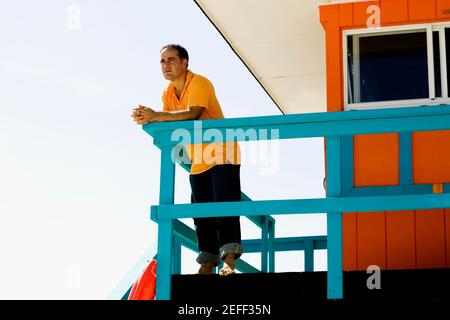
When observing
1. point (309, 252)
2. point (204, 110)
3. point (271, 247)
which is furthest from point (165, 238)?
point (309, 252)

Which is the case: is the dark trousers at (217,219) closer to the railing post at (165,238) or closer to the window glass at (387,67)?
the railing post at (165,238)

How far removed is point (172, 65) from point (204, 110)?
48 centimetres

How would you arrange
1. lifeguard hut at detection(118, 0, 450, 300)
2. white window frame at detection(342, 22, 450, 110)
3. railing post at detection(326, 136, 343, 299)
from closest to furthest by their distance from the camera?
railing post at detection(326, 136, 343, 299) → lifeguard hut at detection(118, 0, 450, 300) → white window frame at detection(342, 22, 450, 110)

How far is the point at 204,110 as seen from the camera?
22.4 feet

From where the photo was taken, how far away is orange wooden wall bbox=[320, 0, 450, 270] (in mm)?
7988

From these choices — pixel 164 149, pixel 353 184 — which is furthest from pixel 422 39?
pixel 164 149

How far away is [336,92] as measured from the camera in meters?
8.62

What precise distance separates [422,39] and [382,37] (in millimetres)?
360

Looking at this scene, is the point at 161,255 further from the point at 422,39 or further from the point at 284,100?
the point at 284,100

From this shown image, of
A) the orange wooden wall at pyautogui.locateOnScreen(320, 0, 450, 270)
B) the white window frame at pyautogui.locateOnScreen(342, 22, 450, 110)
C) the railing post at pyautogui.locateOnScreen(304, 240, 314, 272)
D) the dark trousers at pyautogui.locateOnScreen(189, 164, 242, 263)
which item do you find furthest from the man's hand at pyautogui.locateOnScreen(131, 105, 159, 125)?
the railing post at pyautogui.locateOnScreen(304, 240, 314, 272)

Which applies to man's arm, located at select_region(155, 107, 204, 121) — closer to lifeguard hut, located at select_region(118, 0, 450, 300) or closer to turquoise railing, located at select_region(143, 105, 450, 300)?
turquoise railing, located at select_region(143, 105, 450, 300)

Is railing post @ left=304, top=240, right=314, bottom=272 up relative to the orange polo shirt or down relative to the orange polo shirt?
down

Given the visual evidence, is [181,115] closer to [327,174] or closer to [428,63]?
[327,174]

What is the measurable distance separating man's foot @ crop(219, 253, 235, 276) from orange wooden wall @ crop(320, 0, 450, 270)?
1.90m
